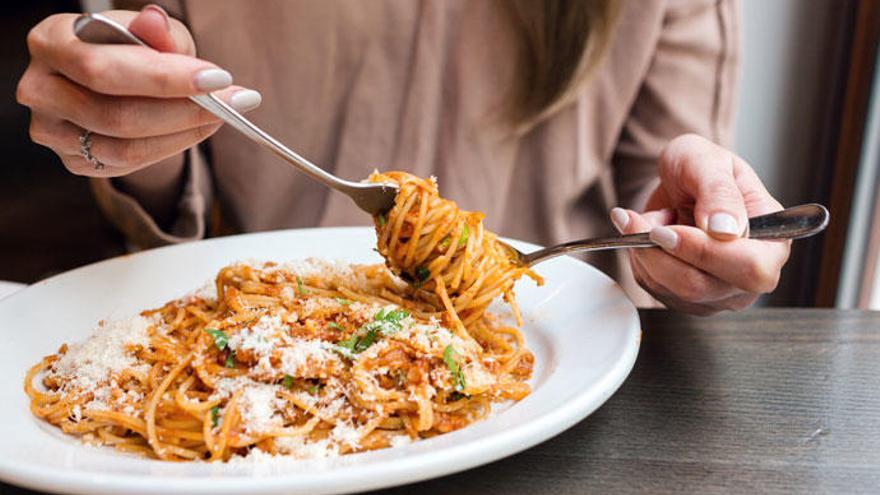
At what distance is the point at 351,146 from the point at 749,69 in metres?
1.54

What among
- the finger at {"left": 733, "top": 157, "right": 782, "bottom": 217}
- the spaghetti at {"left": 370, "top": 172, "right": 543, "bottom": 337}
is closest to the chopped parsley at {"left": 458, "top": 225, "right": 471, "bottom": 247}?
the spaghetti at {"left": 370, "top": 172, "right": 543, "bottom": 337}

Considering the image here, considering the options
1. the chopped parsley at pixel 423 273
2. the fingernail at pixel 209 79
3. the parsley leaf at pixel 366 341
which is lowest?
the chopped parsley at pixel 423 273

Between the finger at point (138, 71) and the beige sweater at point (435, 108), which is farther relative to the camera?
the beige sweater at point (435, 108)

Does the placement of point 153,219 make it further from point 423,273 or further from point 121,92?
point 121,92

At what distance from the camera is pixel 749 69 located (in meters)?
2.80

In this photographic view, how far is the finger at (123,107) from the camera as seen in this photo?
3.59ft

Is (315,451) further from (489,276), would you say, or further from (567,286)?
(567,286)

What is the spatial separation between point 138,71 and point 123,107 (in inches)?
5.2

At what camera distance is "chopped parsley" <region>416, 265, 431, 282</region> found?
1.39m

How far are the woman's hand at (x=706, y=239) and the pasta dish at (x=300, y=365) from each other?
244 mm

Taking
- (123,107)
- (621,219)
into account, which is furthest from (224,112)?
(621,219)

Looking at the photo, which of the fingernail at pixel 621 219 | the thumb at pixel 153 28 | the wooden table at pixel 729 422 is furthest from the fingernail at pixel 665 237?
the thumb at pixel 153 28

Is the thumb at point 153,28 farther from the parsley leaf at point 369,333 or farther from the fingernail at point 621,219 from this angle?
the fingernail at point 621,219

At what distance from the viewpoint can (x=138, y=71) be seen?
0.99 metres
